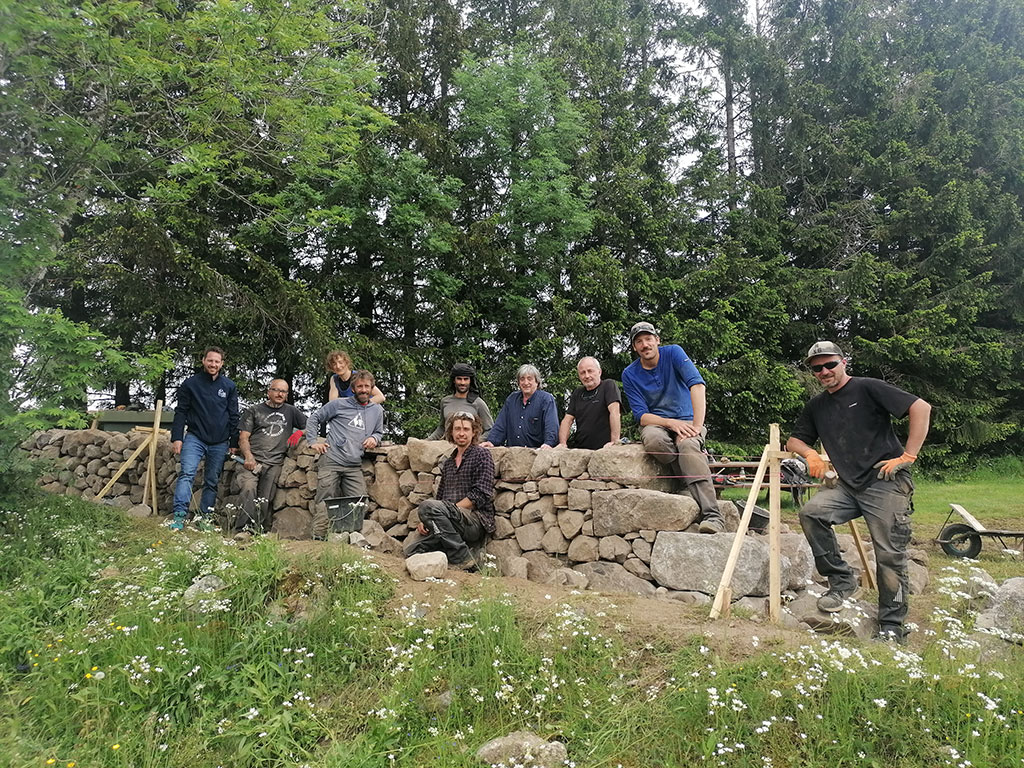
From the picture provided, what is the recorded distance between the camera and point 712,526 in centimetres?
512

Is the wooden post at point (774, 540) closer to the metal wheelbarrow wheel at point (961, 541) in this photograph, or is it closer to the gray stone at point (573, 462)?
the gray stone at point (573, 462)

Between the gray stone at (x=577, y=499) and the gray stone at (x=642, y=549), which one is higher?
the gray stone at (x=577, y=499)

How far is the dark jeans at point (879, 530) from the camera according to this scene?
407cm

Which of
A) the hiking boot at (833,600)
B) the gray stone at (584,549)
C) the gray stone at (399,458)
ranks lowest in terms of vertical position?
the hiking boot at (833,600)

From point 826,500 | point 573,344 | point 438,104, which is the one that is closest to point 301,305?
point 573,344

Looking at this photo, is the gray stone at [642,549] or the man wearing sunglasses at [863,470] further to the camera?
the gray stone at [642,549]

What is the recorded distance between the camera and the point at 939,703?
3.11 m

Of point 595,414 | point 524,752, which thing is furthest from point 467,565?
point 524,752

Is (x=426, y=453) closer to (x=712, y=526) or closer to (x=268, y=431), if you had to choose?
(x=268, y=431)

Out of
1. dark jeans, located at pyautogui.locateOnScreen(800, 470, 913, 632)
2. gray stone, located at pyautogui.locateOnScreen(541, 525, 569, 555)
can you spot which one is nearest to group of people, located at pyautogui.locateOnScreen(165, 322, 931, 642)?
dark jeans, located at pyautogui.locateOnScreen(800, 470, 913, 632)

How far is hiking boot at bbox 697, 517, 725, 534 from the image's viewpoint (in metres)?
5.10

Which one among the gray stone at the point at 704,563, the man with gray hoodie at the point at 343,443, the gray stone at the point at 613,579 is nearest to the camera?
the gray stone at the point at 704,563

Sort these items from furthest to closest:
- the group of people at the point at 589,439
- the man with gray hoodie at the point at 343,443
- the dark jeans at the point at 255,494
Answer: the dark jeans at the point at 255,494, the man with gray hoodie at the point at 343,443, the group of people at the point at 589,439

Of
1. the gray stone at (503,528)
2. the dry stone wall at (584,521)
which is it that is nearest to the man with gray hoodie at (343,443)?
the dry stone wall at (584,521)
